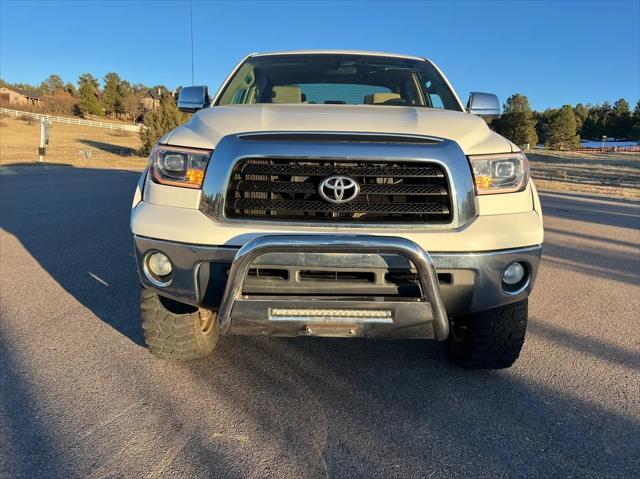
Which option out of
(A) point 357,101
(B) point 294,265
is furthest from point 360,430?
(A) point 357,101

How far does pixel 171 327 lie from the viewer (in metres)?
2.79

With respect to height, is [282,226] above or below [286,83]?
below

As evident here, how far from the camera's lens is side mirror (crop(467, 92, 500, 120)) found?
3688 mm

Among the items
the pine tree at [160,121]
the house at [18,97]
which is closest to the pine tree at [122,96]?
the house at [18,97]

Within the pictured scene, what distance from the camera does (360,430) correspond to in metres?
2.34

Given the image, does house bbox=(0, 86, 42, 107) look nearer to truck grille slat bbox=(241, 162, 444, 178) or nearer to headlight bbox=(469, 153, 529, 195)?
truck grille slat bbox=(241, 162, 444, 178)

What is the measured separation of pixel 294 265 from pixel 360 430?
0.86 metres

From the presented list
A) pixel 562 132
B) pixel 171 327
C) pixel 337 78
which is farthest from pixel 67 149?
pixel 562 132

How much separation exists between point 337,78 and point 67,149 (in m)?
32.9

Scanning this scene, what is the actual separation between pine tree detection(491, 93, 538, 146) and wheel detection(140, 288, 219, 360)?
53893mm

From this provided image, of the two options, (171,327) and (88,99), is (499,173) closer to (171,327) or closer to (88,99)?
(171,327)

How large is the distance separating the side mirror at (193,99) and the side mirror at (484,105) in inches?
79.3

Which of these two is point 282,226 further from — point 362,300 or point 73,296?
point 73,296

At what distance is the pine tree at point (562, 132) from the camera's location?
6038 centimetres
